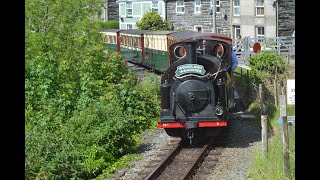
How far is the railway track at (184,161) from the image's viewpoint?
11.4 m

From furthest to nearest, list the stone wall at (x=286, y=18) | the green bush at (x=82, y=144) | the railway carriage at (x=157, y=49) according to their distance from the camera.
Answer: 1. the stone wall at (x=286, y=18)
2. the railway carriage at (x=157, y=49)
3. the green bush at (x=82, y=144)

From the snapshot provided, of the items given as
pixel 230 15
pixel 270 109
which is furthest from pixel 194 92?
pixel 230 15

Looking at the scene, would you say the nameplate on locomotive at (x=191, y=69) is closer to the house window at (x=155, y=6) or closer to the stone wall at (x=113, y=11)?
the house window at (x=155, y=6)

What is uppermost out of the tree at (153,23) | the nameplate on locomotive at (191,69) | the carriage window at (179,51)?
the tree at (153,23)

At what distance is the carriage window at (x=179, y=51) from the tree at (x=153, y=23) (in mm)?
31051

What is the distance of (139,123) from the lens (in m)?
17.0

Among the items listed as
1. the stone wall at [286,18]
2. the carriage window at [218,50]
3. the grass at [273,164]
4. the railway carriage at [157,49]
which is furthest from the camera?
the stone wall at [286,18]

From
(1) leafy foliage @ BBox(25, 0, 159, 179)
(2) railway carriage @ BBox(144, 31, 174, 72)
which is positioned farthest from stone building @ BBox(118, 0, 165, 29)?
(1) leafy foliage @ BBox(25, 0, 159, 179)

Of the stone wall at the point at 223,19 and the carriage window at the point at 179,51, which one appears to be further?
the stone wall at the point at 223,19

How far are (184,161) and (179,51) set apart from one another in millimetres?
2983

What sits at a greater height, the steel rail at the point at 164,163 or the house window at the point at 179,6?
the house window at the point at 179,6

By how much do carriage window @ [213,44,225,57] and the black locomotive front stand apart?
27.5 inches

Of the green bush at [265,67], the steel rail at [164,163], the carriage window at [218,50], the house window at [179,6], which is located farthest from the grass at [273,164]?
the house window at [179,6]
